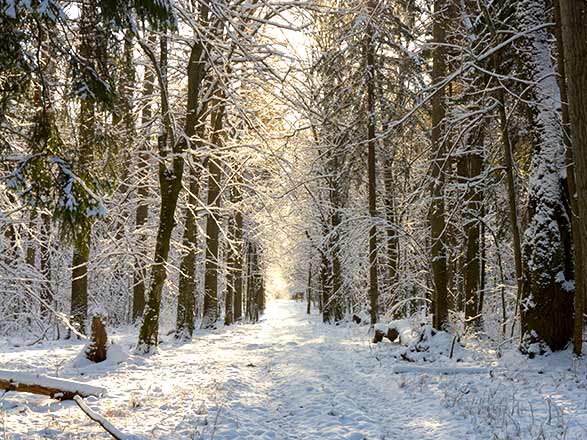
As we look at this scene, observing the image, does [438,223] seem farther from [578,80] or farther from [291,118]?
[578,80]

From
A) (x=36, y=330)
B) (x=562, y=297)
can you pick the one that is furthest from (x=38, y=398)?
(x=36, y=330)

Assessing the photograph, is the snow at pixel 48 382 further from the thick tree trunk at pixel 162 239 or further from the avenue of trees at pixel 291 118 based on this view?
the thick tree trunk at pixel 162 239

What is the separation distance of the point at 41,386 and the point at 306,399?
374cm

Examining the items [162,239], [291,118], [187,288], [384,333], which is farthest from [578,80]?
[187,288]

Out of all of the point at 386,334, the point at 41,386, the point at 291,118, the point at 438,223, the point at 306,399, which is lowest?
the point at 306,399

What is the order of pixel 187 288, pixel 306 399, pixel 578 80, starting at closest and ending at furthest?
pixel 578 80 < pixel 306 399 < pixel 187 288

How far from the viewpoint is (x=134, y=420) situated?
547cm

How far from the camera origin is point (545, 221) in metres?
8.70

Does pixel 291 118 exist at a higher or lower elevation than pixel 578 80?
higher

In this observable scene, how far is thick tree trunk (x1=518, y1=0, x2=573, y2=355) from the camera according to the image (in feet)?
27.6

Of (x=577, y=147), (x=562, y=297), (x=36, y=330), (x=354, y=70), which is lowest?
(x=36, y=330)

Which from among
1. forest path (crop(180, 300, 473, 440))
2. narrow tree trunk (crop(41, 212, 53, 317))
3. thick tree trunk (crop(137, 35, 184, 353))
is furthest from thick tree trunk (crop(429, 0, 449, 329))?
narrow tree trunk (crop(41, 212, 53, 317))

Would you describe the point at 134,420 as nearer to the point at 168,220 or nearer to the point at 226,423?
the point at 226,423

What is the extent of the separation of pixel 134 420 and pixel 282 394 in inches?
105
